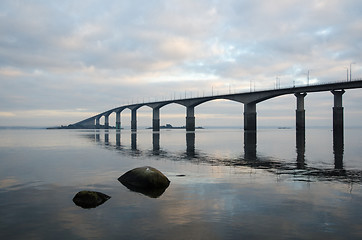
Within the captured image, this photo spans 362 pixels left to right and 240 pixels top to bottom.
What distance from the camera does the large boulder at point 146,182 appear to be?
12.4m

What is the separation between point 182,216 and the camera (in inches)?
347

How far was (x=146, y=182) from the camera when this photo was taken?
12.7 m

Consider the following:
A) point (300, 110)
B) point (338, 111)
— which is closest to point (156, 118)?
point (300, 110)

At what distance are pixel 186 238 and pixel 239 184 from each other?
22.4ft

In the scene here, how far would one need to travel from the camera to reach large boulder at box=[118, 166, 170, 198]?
40.7 feet

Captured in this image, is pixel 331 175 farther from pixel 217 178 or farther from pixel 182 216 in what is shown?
pixel 182 216

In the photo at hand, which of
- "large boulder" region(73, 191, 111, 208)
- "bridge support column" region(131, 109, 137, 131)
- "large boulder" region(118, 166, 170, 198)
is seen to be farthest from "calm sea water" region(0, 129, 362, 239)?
"bridge support column" region(131, 109, 137, 131)

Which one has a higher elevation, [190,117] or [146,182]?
[190,117]

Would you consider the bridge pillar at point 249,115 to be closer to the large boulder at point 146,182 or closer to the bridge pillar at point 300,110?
the bridge pillar at point 300,110

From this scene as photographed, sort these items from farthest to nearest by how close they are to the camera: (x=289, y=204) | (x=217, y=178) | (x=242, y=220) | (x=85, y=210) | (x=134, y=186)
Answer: (x=217, y=178) < (x=134, y=186) < (x=289, y=204) < (x=85, y=210) < (x=242, y=220)

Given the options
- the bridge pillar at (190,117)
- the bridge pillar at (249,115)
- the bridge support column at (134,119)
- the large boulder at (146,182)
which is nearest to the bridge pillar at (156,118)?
the bridge pillar at (190,117)

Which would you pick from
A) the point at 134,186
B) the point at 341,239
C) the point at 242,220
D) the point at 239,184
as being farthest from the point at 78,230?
the point at 239,184

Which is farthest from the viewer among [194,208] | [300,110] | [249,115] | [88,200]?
[249,115]

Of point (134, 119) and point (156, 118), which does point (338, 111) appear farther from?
point (134, 119)
